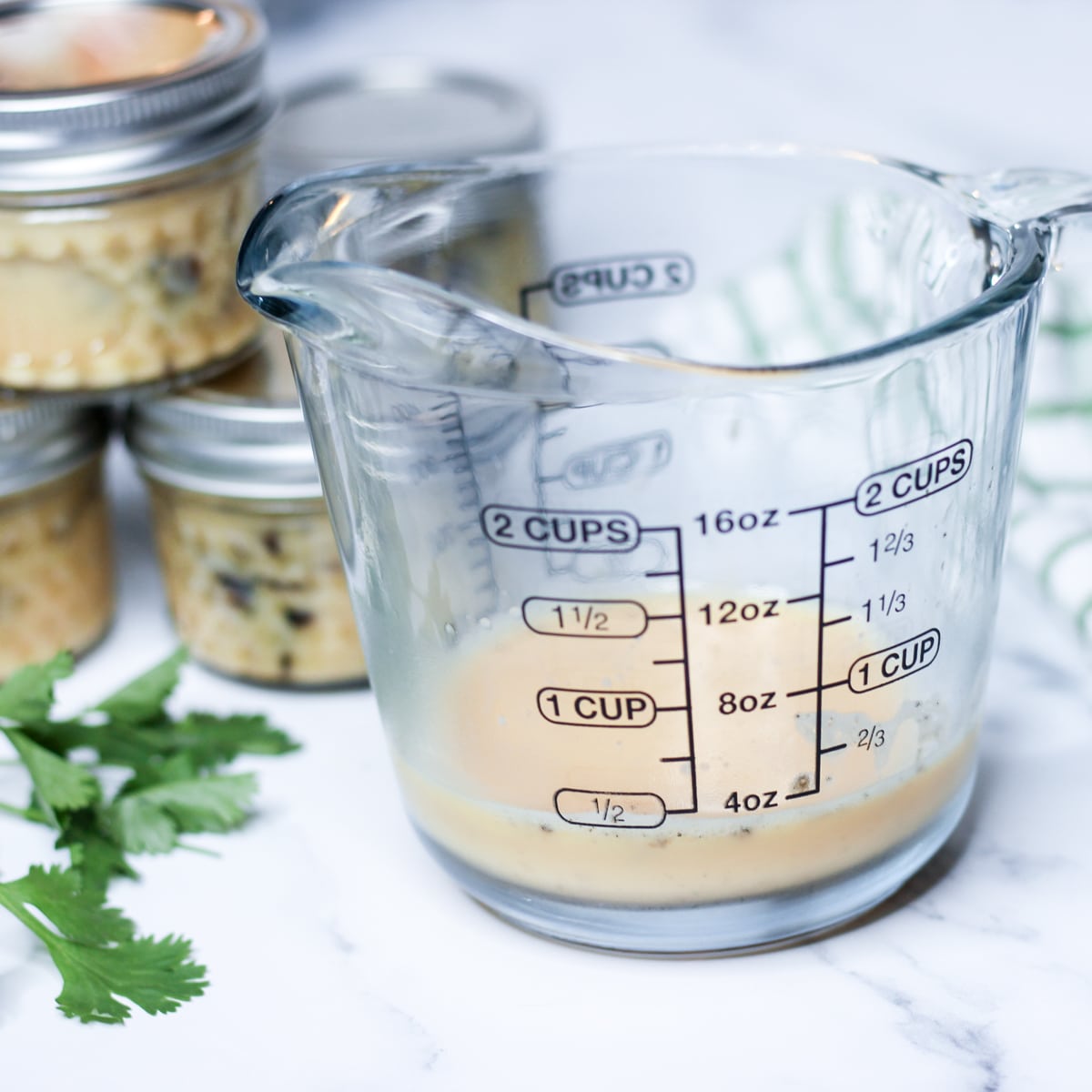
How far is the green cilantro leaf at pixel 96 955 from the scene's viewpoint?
72 centimetres

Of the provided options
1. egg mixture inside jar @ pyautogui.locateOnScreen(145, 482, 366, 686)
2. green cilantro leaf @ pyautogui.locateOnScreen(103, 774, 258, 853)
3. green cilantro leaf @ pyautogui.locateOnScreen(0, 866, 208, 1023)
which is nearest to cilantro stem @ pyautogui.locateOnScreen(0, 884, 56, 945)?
green cilantro leaf @ pyautogui.locateOnScreen(0, 866, 208, 1023)

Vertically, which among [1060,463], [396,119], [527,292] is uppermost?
[527,292]

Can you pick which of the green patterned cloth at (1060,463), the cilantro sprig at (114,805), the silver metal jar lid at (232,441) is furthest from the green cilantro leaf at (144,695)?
the green patterned cloth at (1060,463)

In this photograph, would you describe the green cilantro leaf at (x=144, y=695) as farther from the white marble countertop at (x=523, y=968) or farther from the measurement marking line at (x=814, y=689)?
the measurement marking line at (x=814, y=689)

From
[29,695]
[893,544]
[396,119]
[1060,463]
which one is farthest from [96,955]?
[396,119]

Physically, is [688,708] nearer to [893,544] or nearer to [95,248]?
[893,544]

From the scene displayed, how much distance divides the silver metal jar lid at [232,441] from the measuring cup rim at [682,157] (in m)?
0.21

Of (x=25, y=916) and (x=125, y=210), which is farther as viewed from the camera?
(x=125, y=210)

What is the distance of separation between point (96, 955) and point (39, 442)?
37 centimetres

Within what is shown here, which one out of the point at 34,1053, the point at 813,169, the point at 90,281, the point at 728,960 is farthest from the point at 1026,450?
the point at 34,1053

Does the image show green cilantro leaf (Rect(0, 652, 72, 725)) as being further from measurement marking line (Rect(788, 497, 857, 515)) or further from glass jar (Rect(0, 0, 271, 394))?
measurement marking line (Rect(788, 497, 857, 515))

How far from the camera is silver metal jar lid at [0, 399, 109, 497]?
97 centimetres

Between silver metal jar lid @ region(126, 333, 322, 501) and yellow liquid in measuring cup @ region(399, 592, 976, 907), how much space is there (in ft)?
0.92

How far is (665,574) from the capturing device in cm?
64
